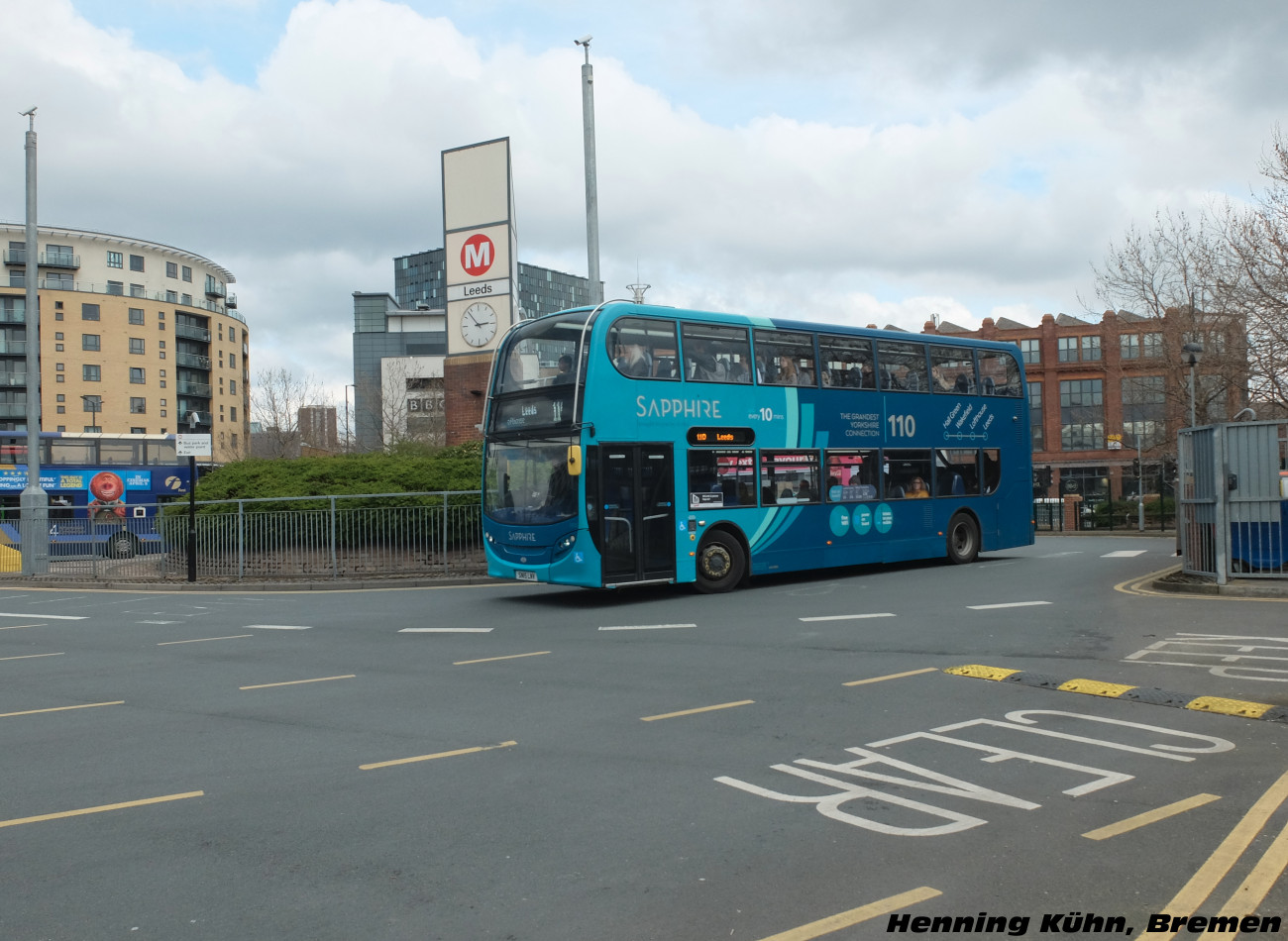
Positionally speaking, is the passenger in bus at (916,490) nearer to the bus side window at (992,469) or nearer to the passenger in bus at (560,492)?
the bus side window at (992,469)

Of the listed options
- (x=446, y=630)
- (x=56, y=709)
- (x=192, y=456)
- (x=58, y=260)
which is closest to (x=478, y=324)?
(x=192, y=456)

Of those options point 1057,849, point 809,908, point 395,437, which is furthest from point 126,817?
point 395,437

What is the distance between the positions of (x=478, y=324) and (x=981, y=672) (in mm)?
17919

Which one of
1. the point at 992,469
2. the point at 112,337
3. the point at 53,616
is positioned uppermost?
the point at 112,337

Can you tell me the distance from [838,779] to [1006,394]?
16.9 meters

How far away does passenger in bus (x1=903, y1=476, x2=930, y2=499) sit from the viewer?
19.0 m

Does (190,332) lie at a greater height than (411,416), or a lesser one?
greater

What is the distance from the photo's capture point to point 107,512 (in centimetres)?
2452

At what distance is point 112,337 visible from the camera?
84.0 m

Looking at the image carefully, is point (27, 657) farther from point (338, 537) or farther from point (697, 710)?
point (338, 537)

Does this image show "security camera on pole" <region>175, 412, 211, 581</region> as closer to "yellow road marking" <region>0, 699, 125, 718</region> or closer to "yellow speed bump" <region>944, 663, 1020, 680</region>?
"yellow road marking" <region>0, 699, 125, 718</region>

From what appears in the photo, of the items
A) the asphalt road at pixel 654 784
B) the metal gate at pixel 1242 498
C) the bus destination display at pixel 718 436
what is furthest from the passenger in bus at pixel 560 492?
the metal gate at pixel 1242 498

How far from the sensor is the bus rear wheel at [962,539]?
1998cm

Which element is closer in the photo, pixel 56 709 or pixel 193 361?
pixel 56 709
